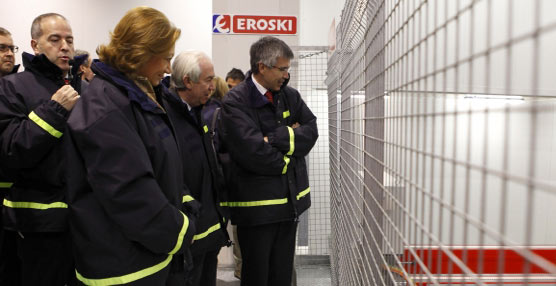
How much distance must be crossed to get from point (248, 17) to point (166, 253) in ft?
9.56

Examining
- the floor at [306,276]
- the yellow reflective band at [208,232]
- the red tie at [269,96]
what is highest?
the red tie at [269,96]

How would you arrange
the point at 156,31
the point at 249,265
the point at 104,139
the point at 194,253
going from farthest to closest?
the point at 249,265
the point at 194,253
the point at 156,31
the point at 104,139

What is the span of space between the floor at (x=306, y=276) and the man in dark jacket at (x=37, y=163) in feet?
6.50

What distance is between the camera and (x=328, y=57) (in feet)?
13.4

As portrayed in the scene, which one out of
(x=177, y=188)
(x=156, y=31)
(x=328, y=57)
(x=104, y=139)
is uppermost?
(x=328, y=57)

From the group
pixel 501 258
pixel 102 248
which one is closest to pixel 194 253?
pixel 102 248

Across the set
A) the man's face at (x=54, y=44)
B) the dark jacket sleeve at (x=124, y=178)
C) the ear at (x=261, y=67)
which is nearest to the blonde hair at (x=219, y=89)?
the ear at (x=261, y=67)

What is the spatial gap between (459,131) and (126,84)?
3.78 ft

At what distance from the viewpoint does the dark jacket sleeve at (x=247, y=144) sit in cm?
235

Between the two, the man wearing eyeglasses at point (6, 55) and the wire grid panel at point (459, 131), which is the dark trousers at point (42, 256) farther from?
the wire grid panel at point (459, 131)

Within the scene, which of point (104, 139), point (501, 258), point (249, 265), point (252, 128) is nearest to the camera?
point (501, 258)

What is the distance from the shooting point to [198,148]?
2074mm

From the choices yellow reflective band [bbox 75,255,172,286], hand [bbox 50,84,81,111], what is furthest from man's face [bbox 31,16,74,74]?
yellow reflective band [bbox 75,255,172,286]

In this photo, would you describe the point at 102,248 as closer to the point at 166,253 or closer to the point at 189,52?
the point at 166,253
